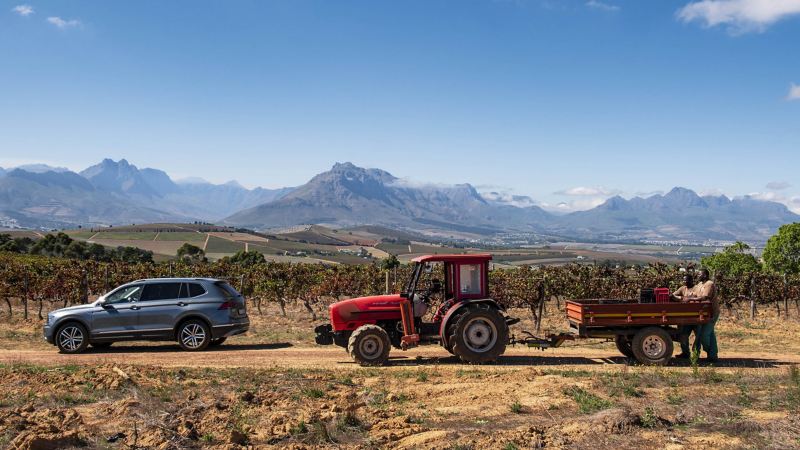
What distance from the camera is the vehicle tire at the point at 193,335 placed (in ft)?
49.3

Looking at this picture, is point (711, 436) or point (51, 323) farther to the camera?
point (51, 323)

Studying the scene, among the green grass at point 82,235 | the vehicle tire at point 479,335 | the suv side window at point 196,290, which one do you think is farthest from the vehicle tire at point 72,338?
the green grass at point 82,235

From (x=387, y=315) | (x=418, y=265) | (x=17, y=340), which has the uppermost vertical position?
(x=418, y=265)

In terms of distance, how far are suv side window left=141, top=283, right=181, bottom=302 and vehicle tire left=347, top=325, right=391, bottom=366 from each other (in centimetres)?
520

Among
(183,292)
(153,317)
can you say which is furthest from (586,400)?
(153,317)

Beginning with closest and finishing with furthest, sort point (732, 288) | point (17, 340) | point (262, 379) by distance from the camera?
point (262, 379) → point (17, 340) → point (732, 288)

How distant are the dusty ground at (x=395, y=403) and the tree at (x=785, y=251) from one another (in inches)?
1306

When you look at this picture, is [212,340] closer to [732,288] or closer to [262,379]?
[262,379]

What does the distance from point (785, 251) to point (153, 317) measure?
42.7 meters

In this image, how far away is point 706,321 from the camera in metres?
12.9

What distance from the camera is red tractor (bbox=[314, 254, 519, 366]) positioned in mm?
Result: 12516

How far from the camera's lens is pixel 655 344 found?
12906 mm

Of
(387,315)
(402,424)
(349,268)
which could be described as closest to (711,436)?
(402,424)

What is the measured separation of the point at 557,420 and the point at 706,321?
6251 millimetres
